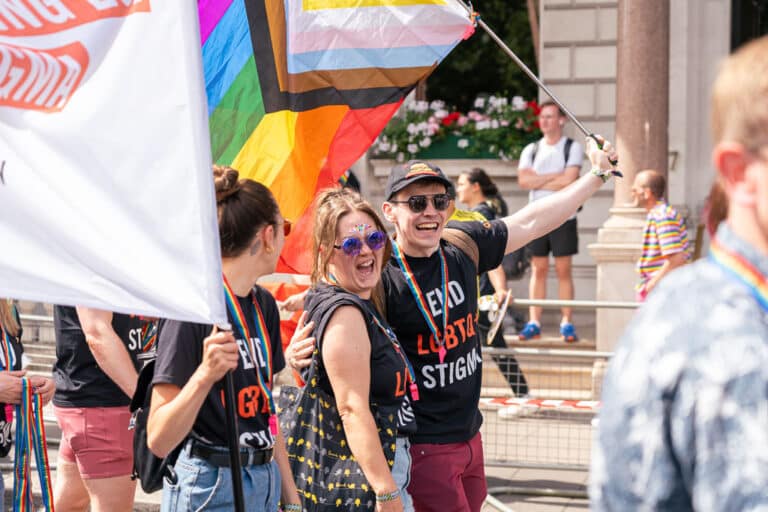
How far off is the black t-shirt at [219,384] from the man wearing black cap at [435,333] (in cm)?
82

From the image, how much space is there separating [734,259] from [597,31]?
42.7 feet

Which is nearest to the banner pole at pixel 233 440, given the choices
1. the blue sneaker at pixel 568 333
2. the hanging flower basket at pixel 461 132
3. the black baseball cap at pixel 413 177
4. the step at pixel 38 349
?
the black baseball cap at pixel 413 177

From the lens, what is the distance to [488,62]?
67.4 feet

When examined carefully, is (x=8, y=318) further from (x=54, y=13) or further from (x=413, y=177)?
(x=54, y=13)

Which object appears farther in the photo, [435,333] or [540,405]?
[540,405]

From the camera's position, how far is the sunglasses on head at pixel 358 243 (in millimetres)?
3928

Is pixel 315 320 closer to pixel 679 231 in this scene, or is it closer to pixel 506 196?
pixel 679 231

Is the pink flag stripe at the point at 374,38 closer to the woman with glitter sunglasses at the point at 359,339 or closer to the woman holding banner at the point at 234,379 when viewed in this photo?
the woman with glitter sunglasses at the point at 359,339

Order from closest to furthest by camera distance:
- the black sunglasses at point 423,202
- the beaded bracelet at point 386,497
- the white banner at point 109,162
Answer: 1. the white banner at point 109,162
2. the beaded bracelet at point 386,497
3. the black sunglasses at point 423,202

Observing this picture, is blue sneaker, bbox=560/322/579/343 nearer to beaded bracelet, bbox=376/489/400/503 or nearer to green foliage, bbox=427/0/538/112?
beaded bracelet, bbox=376/489/400/503

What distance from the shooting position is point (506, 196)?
13.8 m

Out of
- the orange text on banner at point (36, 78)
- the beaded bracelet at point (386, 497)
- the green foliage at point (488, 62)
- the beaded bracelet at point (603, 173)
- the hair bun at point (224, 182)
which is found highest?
the green foliage at point (488, 62)

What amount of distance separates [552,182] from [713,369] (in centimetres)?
956

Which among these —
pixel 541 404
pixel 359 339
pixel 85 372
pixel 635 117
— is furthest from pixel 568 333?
pixel 359 339
